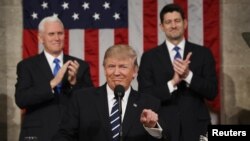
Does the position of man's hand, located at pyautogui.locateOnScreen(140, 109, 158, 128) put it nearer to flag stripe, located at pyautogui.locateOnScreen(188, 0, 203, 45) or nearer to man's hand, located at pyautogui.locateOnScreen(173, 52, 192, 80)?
man's hand, located at pyautogui.locateOnScreen(173, 52, 192, 80)

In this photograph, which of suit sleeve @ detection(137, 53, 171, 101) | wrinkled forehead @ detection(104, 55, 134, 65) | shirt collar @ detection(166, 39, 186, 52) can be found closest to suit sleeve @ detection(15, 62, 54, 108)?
suit sleeve @ detection(137, 53, 171, 101)

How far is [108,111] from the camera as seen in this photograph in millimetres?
3303

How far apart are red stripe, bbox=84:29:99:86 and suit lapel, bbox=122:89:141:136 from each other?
2.47m

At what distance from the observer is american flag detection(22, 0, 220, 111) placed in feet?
18.9

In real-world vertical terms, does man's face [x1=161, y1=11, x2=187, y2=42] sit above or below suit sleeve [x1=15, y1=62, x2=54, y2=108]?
above

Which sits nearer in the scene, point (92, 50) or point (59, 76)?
point (59, 76)

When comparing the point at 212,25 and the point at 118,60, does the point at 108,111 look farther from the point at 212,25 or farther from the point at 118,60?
the point at 212,25

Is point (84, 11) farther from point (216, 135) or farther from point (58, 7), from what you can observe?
point (216, 135)

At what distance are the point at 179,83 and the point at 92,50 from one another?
4.75ft

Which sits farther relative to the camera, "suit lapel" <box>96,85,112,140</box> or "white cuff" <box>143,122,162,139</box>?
"suit lapel" <box>96,85,112,140</box>

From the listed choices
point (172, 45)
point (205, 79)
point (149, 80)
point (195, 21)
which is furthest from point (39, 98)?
point (195, 21)

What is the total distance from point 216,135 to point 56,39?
2156 mm

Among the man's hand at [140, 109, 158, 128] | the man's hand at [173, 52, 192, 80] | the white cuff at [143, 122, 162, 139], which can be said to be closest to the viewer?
the man's hand at [140, 109, 158, 128]

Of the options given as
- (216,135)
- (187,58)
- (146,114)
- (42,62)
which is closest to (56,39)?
(42,62)
